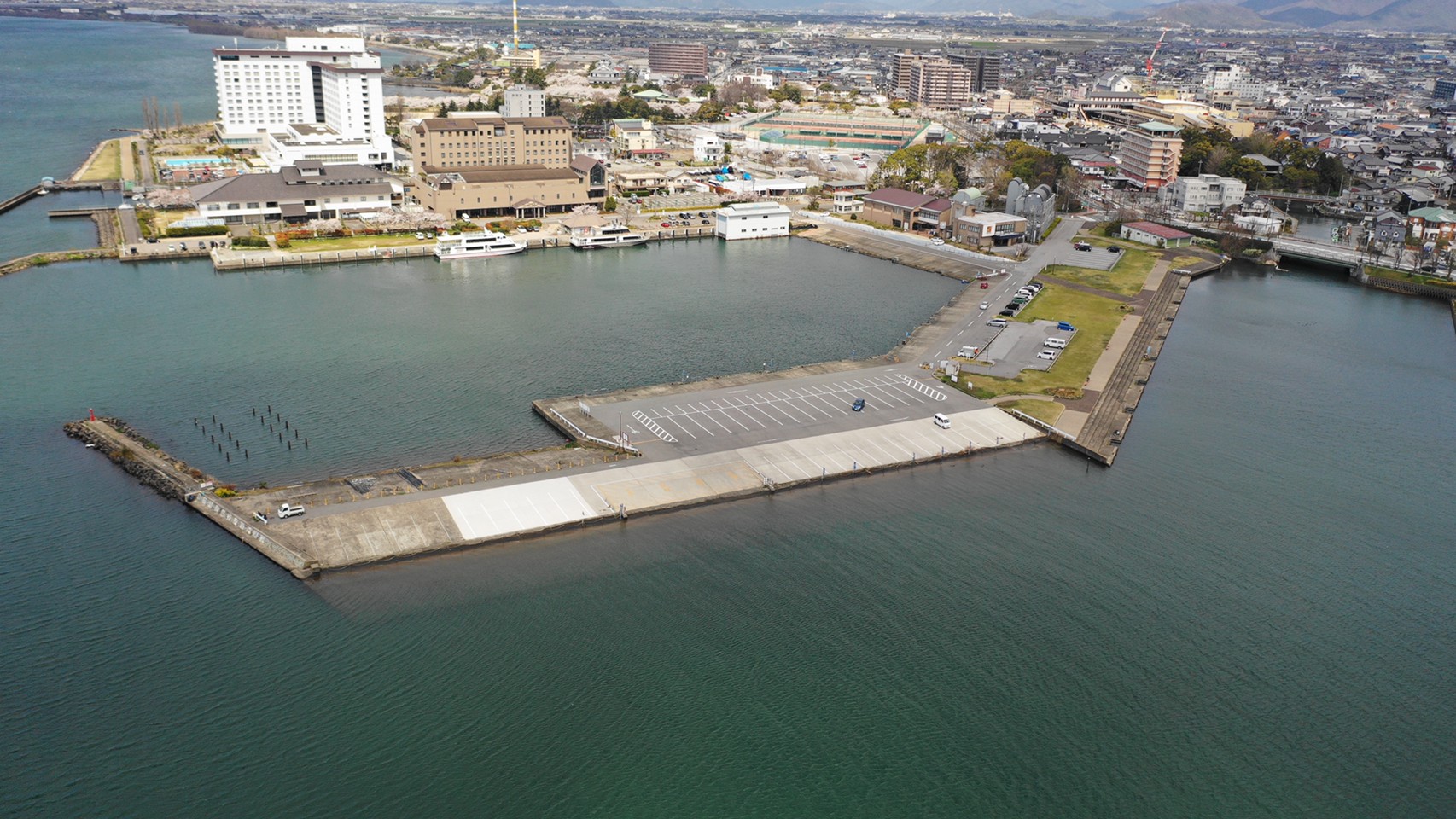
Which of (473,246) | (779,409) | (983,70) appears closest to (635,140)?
(473,246)

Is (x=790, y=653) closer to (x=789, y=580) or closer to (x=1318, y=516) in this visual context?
(x=789, y=580)

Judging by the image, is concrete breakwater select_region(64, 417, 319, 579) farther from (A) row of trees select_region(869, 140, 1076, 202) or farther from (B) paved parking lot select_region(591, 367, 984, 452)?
(A) row of trees select_region(869, 140, 1076, 202)

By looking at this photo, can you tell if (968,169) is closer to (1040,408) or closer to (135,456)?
(1040,408)

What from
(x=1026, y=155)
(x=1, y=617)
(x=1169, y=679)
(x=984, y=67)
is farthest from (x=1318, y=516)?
(x=984, y=67)

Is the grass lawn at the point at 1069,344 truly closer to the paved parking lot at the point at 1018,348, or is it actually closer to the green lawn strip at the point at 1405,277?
the paved parking lot at the point at 1018,348

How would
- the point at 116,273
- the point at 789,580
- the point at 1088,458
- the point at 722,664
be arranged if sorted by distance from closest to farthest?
1. the point at 722,664
2. the point at 789,580
3. the point at 1088,458
4. the point at 116,273

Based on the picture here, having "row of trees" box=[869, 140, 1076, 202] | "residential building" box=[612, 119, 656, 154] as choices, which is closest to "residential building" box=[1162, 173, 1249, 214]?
"row of trees" box=[869, 140, 1076, 202]

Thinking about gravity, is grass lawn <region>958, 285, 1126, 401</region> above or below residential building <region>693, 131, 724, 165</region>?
below

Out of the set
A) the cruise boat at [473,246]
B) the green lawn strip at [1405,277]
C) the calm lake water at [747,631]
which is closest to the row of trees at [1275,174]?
the green lawn strip at [1405,277]
